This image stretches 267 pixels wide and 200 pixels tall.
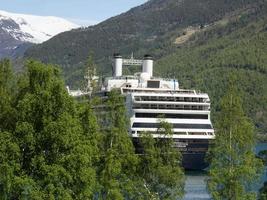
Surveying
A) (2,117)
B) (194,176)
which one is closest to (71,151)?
(2,117)

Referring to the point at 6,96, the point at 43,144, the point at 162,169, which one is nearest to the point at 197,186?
the point at 162,169

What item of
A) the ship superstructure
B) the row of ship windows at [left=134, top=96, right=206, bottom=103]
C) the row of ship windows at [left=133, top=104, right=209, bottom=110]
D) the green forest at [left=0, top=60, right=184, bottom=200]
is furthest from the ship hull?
the green forest at [left=0, top=60, right=184, bottom=200]

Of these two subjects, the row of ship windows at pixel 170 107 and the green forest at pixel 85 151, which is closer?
the green forest at pixel 85 151

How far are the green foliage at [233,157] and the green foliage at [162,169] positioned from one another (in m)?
2.89

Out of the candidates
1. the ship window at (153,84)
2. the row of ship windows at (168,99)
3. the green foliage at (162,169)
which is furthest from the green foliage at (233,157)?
the ship window at (153,84)

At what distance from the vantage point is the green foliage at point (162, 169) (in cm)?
4772

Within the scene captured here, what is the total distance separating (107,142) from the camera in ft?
166

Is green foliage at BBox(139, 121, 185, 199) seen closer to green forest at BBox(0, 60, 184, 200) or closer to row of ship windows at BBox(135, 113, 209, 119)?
green forest at BBox(0, 60, 184, 200)

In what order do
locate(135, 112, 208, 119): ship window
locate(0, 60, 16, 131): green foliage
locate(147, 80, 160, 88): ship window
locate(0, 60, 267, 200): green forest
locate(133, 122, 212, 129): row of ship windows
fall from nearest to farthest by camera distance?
1. locate(0, 60, 267, 200): green forest
2. locate(0, 60, 16, 131): green foliage
3. locate(133, 122, 212, 129): row of ship windows
4. locate(135, 112, 208, 119): ship window
5. locate(147, 80, 160, 88): ship window

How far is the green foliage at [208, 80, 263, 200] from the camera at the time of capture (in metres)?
49.8

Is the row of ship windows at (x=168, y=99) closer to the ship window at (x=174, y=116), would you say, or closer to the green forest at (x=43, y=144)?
the ship window at (x=174, y=116)

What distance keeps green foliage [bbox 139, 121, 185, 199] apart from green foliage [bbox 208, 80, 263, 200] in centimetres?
289

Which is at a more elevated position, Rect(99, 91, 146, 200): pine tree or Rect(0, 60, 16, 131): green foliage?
Rect(0, 60, 16, 131): green foliage

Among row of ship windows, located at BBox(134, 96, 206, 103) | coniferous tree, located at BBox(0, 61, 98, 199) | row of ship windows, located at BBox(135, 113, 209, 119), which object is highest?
coniferous tree, located at BBox(0, 61, 98, 199)
